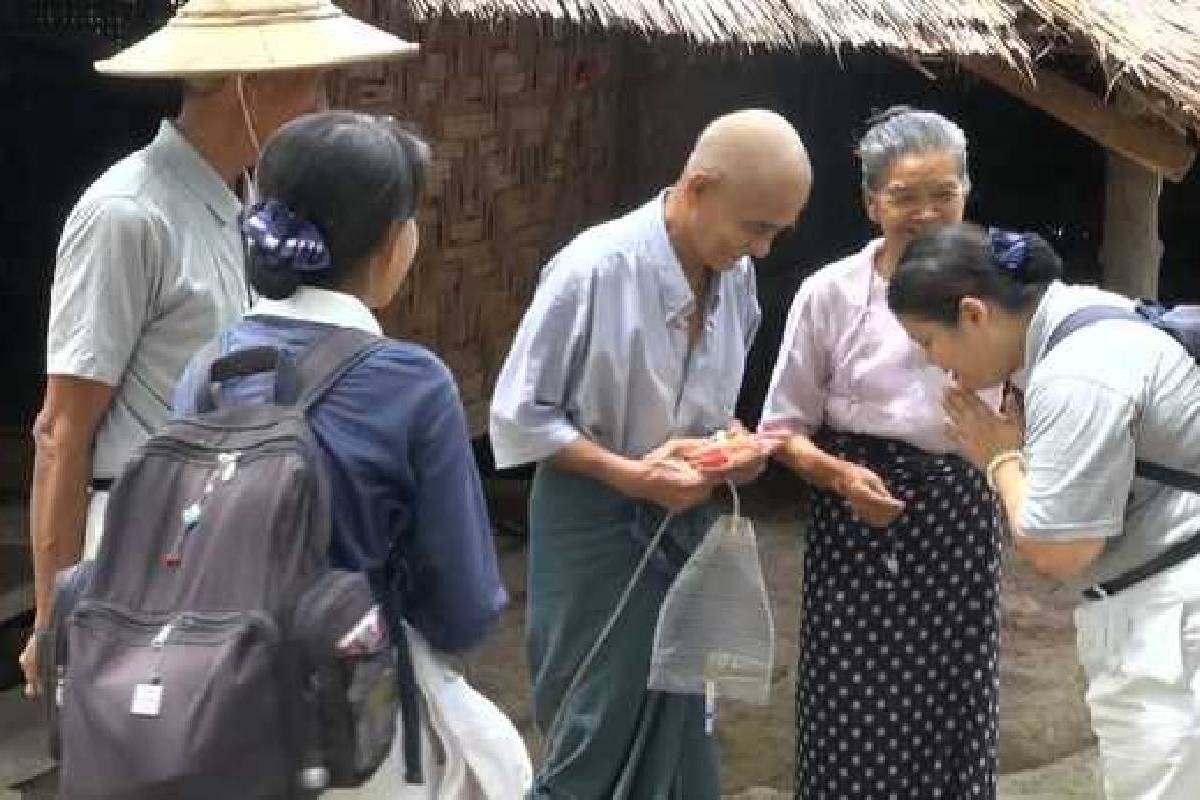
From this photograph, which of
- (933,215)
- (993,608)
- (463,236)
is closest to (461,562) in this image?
(933,215)

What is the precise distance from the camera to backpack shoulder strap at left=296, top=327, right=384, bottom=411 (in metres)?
2.33

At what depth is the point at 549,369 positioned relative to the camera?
3.52 m

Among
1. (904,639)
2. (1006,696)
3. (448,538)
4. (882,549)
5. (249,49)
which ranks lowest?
(1006,696)

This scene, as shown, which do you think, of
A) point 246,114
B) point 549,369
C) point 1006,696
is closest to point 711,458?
point 549,369

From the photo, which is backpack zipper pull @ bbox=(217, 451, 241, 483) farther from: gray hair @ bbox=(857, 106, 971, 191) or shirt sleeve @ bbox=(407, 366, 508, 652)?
gray hair @ bbox=(857, 106, 971, 191)

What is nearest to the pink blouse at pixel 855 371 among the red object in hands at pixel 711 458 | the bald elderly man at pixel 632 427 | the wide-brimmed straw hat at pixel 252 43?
the bald elderly man at pixel 632 427

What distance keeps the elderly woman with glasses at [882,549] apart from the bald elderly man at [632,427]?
0.18 meters

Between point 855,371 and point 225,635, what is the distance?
1.85m

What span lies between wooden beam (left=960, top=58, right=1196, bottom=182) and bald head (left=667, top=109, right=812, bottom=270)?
2.27 m

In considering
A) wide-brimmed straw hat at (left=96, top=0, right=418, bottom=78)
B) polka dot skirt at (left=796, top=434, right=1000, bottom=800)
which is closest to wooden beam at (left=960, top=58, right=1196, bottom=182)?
polka dot skirt at (left=796, top=434, right=1000, bottom=800)

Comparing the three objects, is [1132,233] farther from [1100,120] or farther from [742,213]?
[742,213]

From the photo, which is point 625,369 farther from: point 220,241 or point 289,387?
point 289,387

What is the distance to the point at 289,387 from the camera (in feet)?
7.67

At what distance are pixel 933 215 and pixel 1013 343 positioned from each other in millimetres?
658
